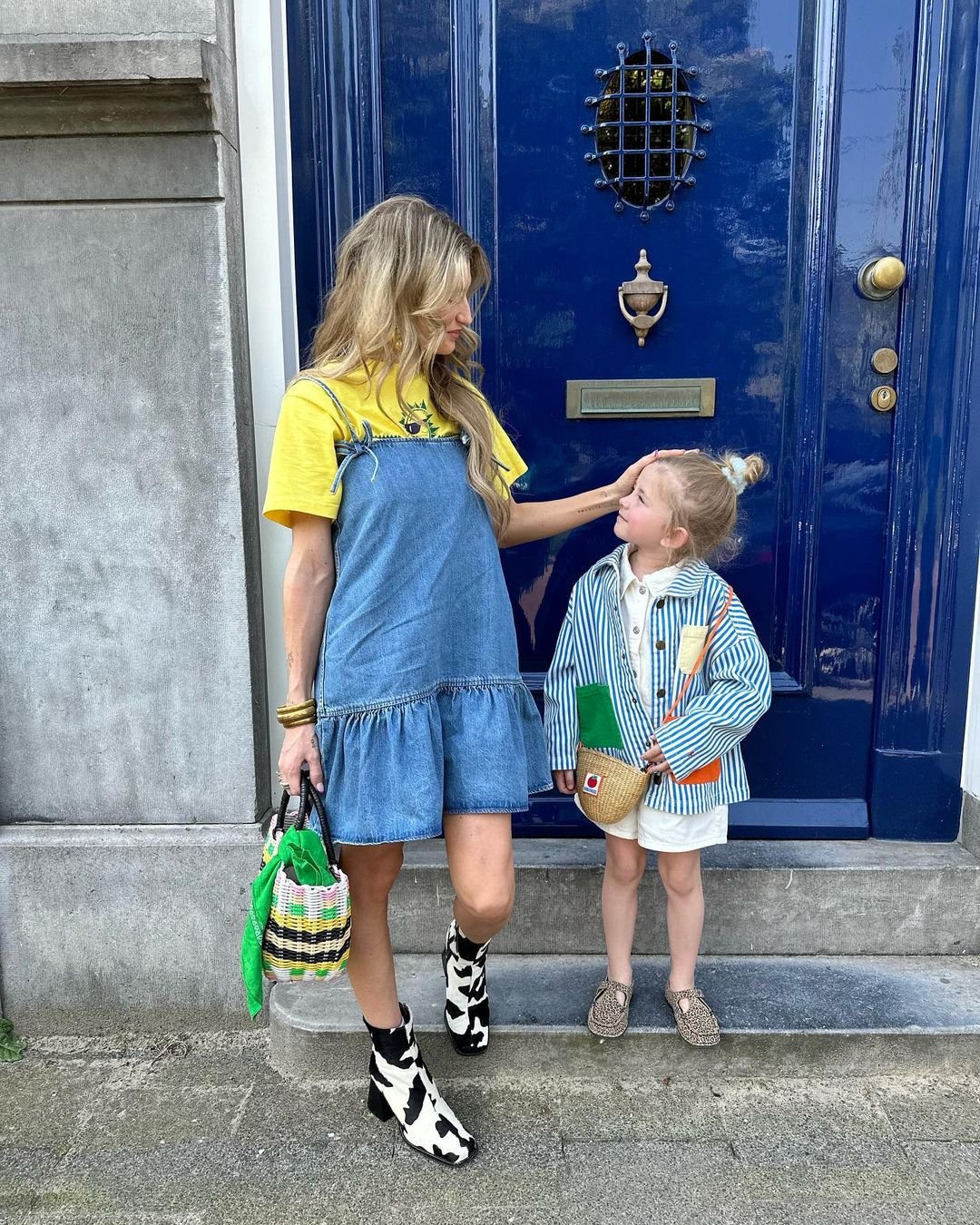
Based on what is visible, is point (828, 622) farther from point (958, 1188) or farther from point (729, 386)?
point (958, 1188)

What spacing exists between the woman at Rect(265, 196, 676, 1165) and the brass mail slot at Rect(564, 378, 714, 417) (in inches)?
27.3

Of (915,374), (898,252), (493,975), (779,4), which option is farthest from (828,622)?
(779,4)

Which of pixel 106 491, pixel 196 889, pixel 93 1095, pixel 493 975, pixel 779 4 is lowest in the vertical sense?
pixel 93 1095

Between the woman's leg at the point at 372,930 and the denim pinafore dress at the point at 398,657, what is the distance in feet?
0.53

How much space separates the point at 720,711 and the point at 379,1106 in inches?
48.7

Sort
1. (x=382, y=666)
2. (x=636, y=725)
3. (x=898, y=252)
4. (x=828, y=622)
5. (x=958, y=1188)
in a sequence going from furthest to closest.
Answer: (x=828, y=622) → (x=898, y=252) → (x=636, y=725) → (x=958, y=1188) → (x=382, y=666)

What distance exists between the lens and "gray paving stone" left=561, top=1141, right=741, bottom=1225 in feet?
6.48

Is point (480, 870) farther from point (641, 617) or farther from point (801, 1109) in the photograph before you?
point (801, 1109)

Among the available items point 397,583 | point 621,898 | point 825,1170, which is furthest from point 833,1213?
point 397,583

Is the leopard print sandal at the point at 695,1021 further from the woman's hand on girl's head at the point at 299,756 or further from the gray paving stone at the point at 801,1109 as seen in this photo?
the woman's hand on girl's head at the point at 299,756

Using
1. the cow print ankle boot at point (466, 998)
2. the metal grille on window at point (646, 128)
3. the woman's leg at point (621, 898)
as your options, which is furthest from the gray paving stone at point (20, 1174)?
the metal grille on window at point (646, 128)

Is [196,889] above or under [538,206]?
under

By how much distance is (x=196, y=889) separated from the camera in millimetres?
2615

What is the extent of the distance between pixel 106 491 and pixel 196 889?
113 cm
